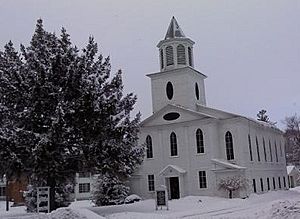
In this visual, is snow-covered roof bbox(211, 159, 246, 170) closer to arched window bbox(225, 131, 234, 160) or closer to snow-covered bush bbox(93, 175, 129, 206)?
arched window bbox(225, 131, 234, 160)

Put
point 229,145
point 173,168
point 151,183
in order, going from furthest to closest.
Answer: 1. point 151,183
2. point 229,145
3. point 173,168

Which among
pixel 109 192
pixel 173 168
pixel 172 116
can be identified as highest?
pixel 172 116

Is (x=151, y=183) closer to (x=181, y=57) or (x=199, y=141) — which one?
(x=199, y=141)

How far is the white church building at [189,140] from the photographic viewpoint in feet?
130

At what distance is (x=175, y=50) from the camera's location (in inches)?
1761

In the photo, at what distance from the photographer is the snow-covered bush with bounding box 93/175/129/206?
1529 inches

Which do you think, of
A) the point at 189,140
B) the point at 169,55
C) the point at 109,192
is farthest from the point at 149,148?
the point at 169,55

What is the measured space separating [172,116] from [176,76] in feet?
14.0

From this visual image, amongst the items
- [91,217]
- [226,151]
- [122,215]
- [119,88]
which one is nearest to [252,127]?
[226,151]

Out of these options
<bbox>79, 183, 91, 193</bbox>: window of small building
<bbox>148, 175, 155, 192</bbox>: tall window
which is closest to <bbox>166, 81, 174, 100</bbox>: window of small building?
<bbox>148, 175, 155, 192</bbox>: tall window

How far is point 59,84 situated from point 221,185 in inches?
713

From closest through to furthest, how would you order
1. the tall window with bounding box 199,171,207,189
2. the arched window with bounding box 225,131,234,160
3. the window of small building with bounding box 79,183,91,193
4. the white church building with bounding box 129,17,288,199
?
the tall window with bounding box 199,171,207,189
the white church building with bounding box 129,17,288,199
the arched window with bounding box 225,131,234,160
the window of small building with bounding box 79,183,91,193

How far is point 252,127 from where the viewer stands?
43125 mm

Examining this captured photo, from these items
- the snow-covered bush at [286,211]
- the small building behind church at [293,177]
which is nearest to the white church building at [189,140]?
the small building behind church at [293,177]
